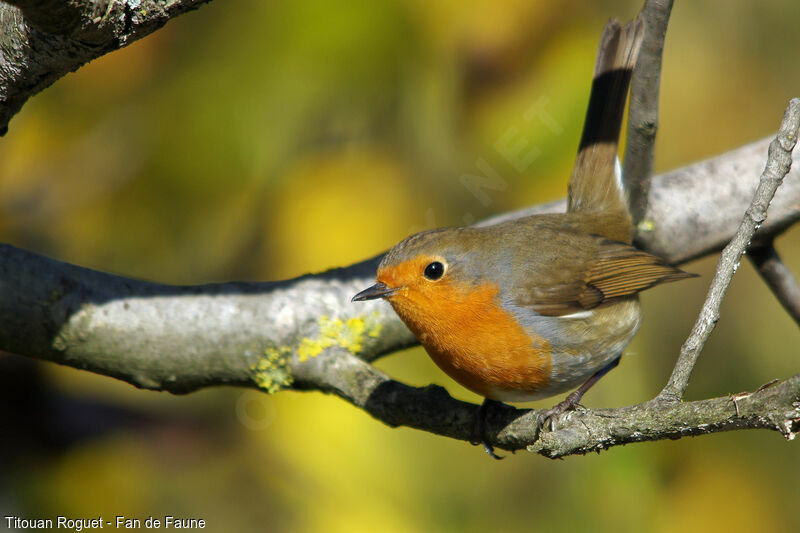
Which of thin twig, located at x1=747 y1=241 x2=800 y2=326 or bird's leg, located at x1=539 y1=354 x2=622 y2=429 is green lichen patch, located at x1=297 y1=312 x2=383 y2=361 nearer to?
bird's leg, located at x1=539 y1=354 x2=622 y2=429

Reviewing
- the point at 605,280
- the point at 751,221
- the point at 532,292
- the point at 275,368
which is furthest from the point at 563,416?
the point at 275,368

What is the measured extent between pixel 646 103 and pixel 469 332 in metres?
1.17

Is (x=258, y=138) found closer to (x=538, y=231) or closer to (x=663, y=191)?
(x=538, y=231)

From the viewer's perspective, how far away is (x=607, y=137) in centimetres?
340

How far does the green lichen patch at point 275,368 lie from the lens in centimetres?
290

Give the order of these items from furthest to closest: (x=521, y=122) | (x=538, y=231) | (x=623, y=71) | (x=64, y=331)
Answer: (x=521, y=122), (x=623, y=71), (x=538, y=231), (x=64, y=331)

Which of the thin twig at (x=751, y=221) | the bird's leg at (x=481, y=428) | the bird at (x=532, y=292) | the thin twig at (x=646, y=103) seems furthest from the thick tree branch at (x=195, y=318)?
the thin twig at (x=751, y=221)

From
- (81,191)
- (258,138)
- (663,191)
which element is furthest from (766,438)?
(81,191)

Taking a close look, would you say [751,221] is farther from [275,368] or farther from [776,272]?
[275,368]

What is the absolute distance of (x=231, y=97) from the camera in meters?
4.06

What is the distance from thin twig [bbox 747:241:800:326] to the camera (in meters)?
3.19

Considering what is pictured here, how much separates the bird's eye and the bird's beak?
0.14 meters

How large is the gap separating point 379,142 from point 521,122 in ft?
2.70

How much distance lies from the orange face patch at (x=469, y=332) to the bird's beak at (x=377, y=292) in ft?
0.07
